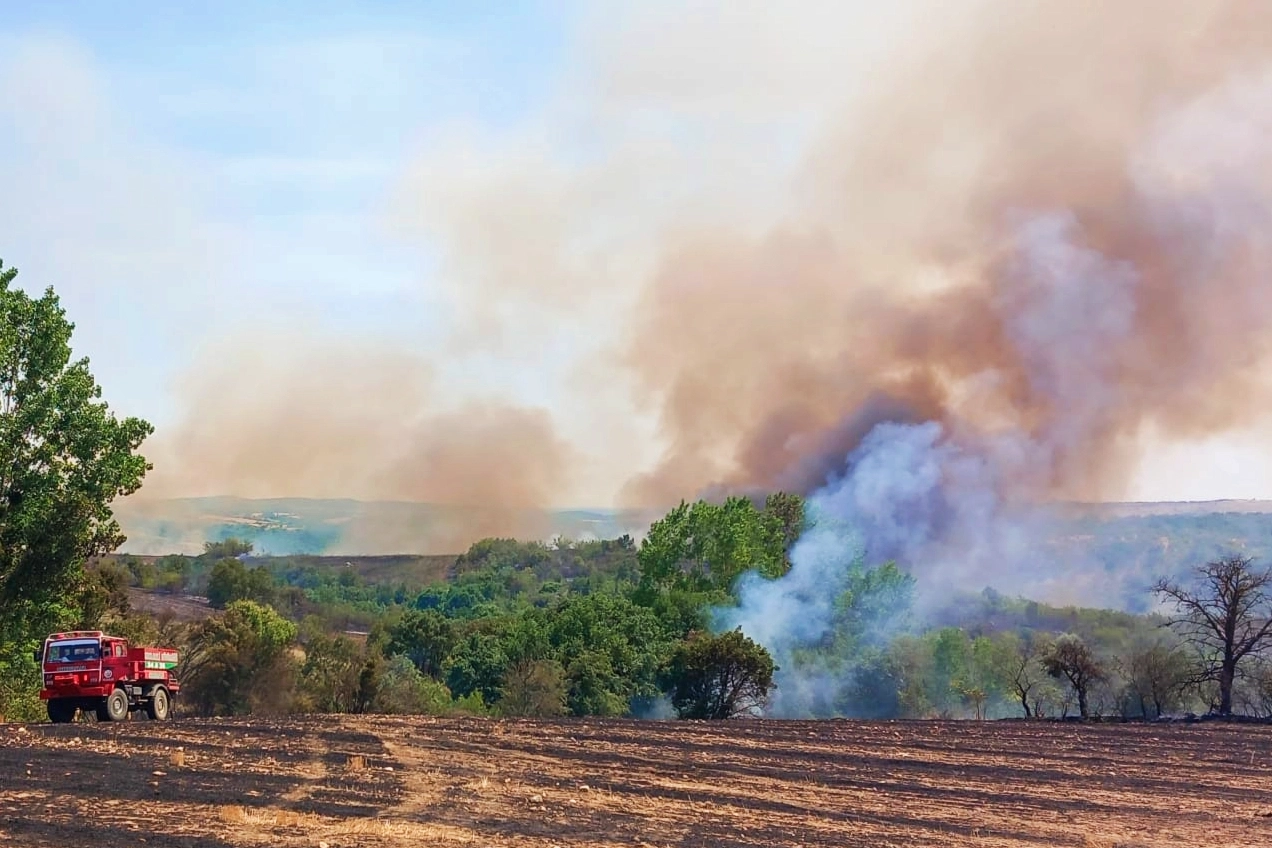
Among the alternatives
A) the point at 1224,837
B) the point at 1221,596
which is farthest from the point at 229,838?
the point at 1221,596

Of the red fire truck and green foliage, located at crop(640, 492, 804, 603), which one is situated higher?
green foliage, located at crop(640, 492, 804, 603)

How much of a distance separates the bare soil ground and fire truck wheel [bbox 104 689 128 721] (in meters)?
3.38

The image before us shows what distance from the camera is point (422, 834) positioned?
21547mm

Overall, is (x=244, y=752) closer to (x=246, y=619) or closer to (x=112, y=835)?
(x=112, y=835)

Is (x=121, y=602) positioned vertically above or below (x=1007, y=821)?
above

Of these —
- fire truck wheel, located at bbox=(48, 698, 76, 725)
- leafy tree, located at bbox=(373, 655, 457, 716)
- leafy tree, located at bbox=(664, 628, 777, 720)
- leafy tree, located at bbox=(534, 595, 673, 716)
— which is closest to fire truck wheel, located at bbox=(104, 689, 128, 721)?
fire truck wheel, located at bbox=(48, 698, 76, 725)

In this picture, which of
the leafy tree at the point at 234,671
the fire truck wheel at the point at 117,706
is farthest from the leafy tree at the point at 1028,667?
the fire truck wheel at the point at 117,706

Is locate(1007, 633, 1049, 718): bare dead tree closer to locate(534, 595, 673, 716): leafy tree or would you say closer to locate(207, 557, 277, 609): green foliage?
locate(534, 595, 673, 716): leafy tree

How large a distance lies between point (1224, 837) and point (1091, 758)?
14.2m

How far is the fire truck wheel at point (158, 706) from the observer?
149 ft

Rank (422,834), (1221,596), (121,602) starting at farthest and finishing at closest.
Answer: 1. (121,602)
2. (1221,596)
3. (422,834)

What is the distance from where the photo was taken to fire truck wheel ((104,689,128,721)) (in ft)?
143

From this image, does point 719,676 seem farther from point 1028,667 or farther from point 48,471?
point 1028,667

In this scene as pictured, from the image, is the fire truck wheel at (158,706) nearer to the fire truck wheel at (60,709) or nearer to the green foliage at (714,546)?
the fire truck wheel at (60,709)
